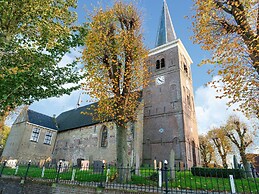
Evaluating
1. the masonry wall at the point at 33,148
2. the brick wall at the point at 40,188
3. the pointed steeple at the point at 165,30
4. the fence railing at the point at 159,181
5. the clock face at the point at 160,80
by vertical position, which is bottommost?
the brick wall at the point at 40,188

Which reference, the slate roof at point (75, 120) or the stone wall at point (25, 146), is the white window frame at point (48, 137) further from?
the slate roof at point (75, 120)

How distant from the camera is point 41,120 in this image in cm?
2767

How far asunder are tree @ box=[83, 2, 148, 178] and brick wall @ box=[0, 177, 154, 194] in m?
3.70

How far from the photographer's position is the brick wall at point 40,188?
747cm

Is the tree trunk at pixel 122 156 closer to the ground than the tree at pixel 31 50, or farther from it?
closer to the ground

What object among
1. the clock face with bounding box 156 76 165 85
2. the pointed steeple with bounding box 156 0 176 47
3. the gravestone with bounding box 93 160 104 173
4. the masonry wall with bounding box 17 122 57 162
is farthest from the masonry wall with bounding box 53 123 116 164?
the pointed steeple with bounding box 156 0 176 47

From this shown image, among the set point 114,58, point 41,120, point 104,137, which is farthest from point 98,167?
point 41,120

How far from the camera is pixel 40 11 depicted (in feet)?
27.9

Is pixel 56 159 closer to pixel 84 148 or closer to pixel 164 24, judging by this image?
pixel 84 148

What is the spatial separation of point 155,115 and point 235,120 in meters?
12.3

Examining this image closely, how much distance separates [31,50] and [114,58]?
4529 mm

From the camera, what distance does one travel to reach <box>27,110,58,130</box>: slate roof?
26.2m

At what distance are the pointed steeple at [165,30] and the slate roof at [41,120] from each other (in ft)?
68.2

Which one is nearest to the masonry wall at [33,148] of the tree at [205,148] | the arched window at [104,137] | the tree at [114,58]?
the arched window at [104,137]
